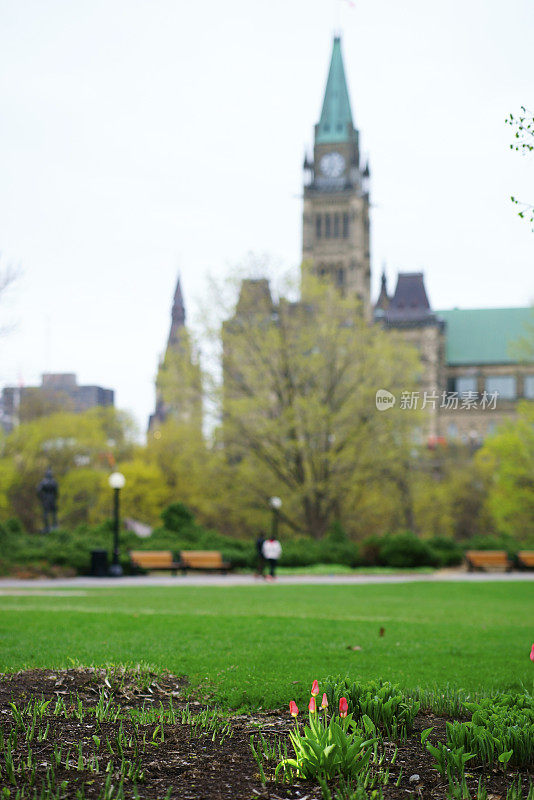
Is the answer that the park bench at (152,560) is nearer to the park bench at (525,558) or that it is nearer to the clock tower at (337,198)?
the park bench at (525,558)

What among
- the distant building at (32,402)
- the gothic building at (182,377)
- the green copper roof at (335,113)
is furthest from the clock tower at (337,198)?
the gothic building at (182,377)

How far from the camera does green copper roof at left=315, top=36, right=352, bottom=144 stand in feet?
373

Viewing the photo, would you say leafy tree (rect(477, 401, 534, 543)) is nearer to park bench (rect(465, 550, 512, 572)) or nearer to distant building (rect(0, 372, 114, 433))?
park bench (rect(465, 550, 512, 572))

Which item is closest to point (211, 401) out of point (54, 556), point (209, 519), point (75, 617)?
point (54, 556)

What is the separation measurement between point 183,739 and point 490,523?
54414 mm

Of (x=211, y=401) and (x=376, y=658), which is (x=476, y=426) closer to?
(x=211, y=401)

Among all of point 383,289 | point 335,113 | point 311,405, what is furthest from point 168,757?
point 335,113

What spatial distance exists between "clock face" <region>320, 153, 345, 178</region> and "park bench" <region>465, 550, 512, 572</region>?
89.9 m

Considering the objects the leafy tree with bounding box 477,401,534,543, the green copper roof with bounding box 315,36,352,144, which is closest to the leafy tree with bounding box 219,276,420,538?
the leafy tree with bounding box 477,401,534,543

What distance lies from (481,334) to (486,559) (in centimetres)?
8220

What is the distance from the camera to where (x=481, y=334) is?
108875 millimetres

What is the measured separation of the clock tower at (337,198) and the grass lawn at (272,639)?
92.5 m

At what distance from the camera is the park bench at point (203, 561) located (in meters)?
27.7

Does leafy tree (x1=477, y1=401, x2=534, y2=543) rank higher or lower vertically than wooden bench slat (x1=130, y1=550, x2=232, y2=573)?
higher
